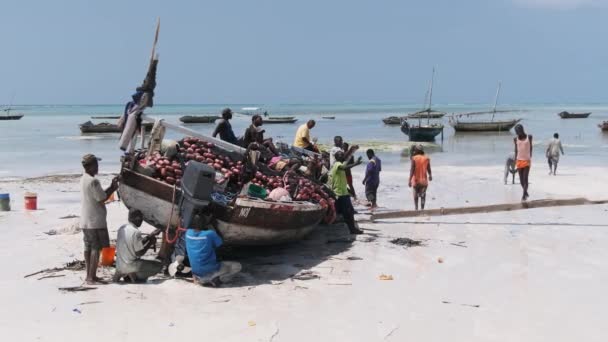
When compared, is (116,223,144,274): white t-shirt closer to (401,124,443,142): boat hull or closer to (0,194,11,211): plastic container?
(0,194,11,211): plastic container

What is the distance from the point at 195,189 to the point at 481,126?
44735 millimetres

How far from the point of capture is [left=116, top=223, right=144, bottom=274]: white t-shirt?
723 cm

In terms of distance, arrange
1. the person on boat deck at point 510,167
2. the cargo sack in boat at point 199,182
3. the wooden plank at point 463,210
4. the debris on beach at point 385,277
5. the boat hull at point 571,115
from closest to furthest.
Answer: the cargo sack in boat at point 199,182, the debris on beach at point 385,277, the wooden plank at point 463,210, the person on boat deck at point 510,167, the boat hull at point 571,115

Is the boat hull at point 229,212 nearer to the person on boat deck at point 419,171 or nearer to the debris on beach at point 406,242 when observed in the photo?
the debris on beach at point 406,242

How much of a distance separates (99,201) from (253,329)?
228 centimetres

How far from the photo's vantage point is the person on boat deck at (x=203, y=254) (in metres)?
7.21

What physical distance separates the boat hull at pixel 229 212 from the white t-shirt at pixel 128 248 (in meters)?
0.52

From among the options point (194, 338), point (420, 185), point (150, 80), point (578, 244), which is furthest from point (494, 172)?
point (194, 338)

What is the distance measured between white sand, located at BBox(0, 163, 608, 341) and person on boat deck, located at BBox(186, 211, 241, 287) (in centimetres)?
18

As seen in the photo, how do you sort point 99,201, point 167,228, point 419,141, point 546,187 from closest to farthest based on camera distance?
point 99,201 < point 167,228 < point 546,187 < point 419,141

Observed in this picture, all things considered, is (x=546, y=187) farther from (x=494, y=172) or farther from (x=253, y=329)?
(x=253, y=329)

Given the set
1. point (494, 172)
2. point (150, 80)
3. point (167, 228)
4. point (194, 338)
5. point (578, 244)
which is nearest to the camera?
point (194, 338)

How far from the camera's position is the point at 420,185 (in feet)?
39.4

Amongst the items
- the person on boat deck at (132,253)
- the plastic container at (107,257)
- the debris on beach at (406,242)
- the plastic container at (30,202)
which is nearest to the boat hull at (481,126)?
the plastic container at (30,202)
